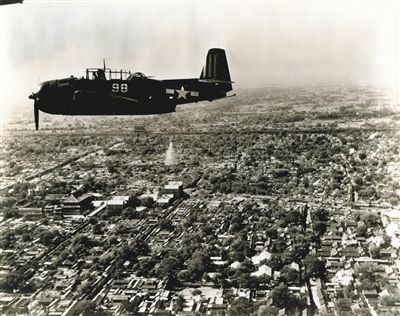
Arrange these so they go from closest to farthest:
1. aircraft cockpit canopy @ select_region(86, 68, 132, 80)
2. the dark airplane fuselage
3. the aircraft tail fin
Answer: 1. the dark airplane fuselage
2. aircraft cockpit canopy @ select_region(86, 68, 132, 80)
3. the aircraft tail fin

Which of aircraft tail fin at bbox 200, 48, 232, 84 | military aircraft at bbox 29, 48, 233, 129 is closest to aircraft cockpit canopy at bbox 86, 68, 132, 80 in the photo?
military aircraft at bbox 29, 48, 233, 129

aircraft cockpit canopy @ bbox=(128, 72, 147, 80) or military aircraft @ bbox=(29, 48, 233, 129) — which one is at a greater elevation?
aircraft cockpit canopy @ bbox=(128, 72, 147, 80)

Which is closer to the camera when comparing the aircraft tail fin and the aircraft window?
the aircraft window

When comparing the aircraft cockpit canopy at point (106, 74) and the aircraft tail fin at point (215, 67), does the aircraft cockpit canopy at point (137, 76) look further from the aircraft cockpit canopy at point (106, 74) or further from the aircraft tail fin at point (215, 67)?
the aircraft tail fin at point (215, 67)

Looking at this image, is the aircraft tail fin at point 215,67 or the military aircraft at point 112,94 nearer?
the military aircraft at point 112,94

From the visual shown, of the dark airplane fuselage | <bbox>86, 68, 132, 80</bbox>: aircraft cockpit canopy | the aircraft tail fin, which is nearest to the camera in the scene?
the dark airplane fuselage

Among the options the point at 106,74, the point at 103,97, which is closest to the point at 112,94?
the point at 103,97

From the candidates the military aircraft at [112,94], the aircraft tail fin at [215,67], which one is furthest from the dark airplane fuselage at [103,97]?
the aircraft tail fin at [215,67]

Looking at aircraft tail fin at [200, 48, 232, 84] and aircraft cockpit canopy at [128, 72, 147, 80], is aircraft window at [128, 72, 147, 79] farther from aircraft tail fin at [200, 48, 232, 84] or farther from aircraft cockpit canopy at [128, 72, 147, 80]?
aircraft tail fin at [200, 48, 232, 84]
